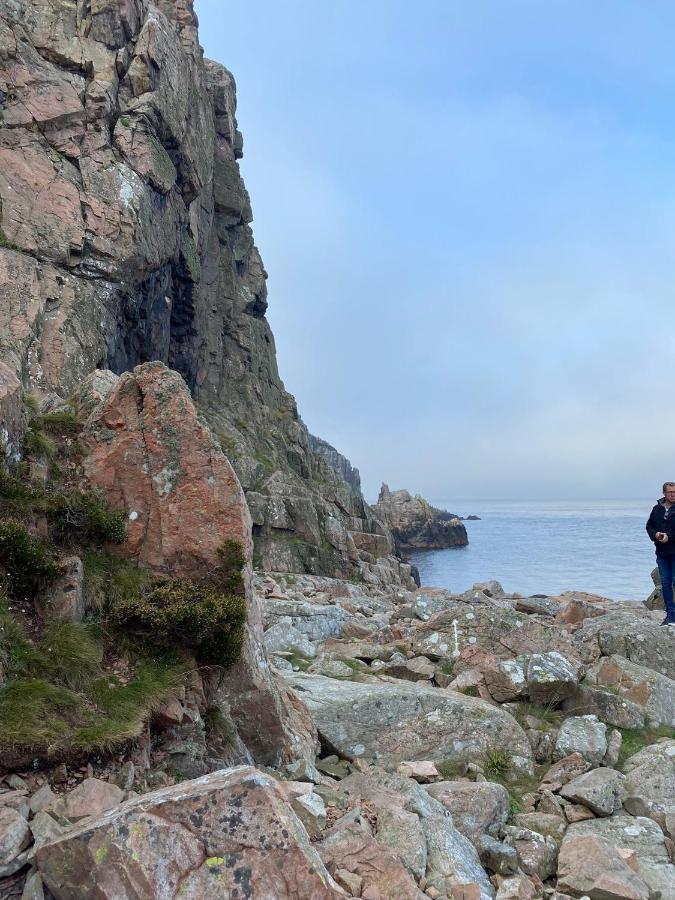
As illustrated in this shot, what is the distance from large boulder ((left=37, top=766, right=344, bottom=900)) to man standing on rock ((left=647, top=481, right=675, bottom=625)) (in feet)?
45.2

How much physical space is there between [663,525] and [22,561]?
15.1 metres

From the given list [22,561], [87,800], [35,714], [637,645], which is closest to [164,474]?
[22,561]

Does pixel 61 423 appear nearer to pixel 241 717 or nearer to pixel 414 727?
pixel 241 717

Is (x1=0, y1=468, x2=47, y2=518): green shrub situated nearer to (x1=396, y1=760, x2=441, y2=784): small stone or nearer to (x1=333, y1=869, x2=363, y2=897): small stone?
(x1=333, y1=869, x2=363, y2=897): small stone

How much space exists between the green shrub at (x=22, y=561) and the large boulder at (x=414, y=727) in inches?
191

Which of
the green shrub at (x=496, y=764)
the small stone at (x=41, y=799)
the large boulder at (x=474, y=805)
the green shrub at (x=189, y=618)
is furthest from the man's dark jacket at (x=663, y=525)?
the small stone at (x=41, y=799)

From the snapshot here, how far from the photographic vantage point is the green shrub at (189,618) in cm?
750

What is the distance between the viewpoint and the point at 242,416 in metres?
75.7

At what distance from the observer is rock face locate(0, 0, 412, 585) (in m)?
39.7

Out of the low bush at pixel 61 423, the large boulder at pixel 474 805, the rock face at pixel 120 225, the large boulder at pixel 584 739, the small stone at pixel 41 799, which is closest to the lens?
the small stone at pixel 41 799

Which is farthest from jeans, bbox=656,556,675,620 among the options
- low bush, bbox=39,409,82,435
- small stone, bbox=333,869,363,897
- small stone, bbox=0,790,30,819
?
small stone, bbox=0,790,30,819

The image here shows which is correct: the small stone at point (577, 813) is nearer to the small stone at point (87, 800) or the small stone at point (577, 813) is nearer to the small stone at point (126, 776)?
the small stone at point (126, 776)

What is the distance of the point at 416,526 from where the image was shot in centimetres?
13125

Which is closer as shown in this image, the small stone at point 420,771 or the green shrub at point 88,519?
the green shrub at point 88,519
